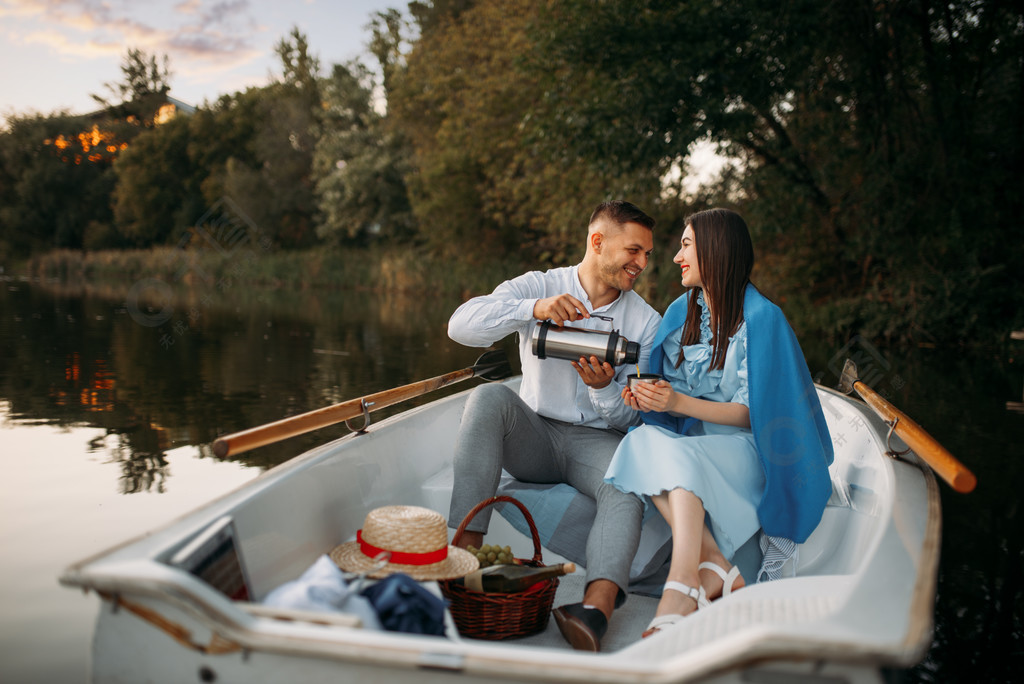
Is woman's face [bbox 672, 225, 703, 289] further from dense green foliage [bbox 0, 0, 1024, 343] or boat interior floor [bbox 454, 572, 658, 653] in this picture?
dense green foliage [bbox 0, 0, 1024, 343]

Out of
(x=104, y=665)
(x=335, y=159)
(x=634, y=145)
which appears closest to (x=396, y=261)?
(x=335, y=159)

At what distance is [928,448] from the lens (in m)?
1.87

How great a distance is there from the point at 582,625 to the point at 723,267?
1.07 m

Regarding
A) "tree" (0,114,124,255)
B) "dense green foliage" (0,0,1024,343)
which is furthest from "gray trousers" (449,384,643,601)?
"tree" (0,114,124,255)

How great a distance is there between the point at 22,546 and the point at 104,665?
222cm

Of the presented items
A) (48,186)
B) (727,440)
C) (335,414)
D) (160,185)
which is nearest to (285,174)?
(160,185)

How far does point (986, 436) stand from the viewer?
19.2ft

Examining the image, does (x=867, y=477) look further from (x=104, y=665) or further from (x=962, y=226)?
(x=962, y=226)

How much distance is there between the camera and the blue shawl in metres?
2.11

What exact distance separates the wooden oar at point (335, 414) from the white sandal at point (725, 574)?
1027 mm

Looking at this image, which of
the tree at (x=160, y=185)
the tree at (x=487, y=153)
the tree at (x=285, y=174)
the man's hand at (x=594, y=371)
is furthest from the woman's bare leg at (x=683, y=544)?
the tree at (x=160, y=185)

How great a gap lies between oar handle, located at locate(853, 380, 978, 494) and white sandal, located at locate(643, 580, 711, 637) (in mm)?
575

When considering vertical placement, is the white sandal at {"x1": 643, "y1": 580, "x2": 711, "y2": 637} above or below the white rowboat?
below

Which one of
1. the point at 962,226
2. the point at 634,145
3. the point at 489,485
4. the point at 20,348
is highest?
the point at 634,145
